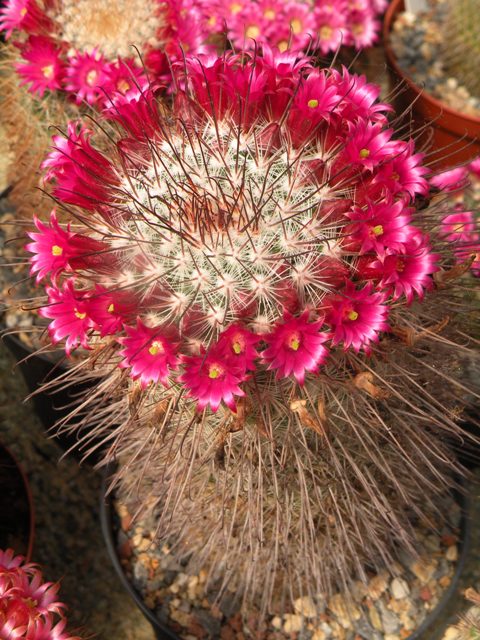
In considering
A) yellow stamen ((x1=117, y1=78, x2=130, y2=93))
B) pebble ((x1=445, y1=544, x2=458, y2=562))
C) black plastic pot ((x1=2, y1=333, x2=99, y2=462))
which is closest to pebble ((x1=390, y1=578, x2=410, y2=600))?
pebble ((x1=445, y1=544, x2=458, y2=562))

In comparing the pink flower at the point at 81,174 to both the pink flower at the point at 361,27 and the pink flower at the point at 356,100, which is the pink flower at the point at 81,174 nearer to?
the pink flower at the point at 356,100

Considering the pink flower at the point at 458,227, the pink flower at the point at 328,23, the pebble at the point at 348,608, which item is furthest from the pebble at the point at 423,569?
the pink flower at the point at 328,23

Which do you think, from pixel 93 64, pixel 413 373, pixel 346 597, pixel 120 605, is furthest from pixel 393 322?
pixel 120 605

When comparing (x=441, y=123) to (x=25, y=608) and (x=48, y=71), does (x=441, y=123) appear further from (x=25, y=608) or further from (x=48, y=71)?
(x=25, y=608)

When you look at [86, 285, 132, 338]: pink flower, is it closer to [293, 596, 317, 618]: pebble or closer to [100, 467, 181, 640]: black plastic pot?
[100, 467, 181, 640]: black plastic pot

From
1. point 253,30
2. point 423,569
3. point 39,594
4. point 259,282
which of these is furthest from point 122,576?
point 253,30

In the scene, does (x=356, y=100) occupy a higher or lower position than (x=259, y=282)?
higher
